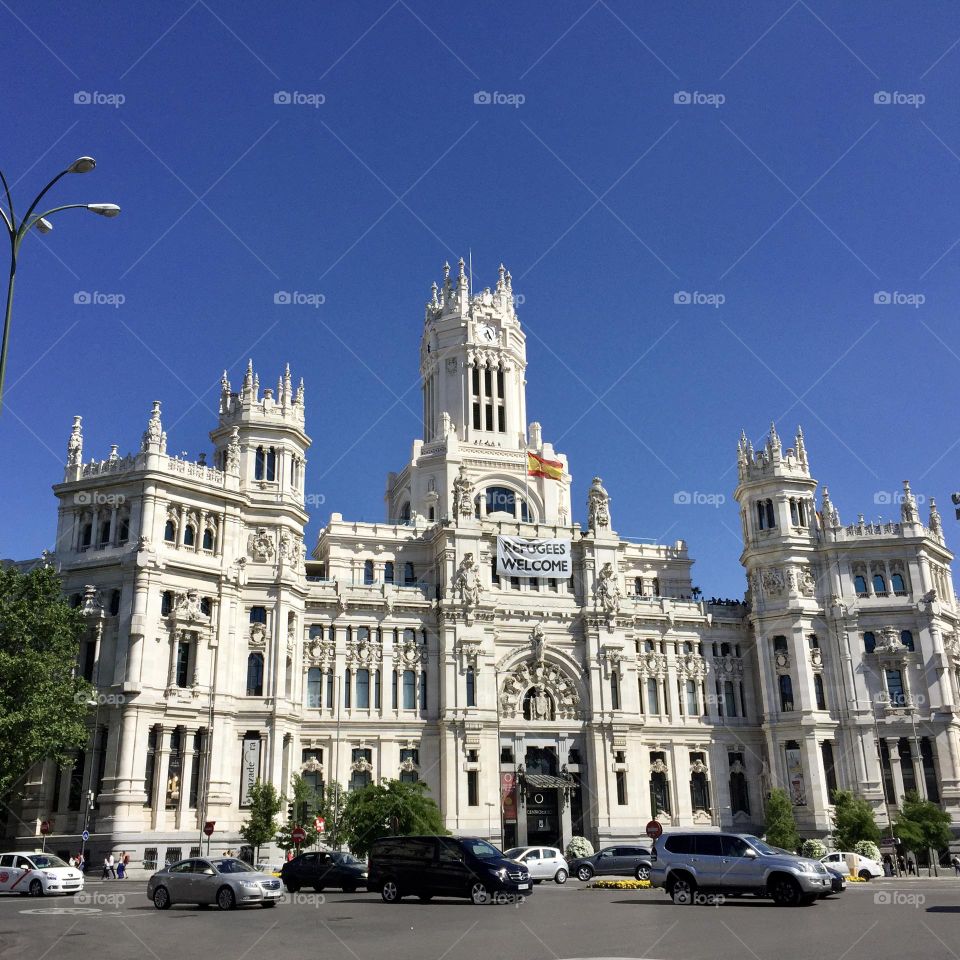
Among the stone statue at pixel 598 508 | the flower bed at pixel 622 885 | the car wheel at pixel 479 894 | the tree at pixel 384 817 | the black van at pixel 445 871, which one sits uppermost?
the stone statue at pixel 598 508

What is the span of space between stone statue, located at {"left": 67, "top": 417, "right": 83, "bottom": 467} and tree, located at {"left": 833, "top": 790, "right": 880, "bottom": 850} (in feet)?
174

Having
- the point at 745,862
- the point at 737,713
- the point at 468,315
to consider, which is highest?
the point at 468,315

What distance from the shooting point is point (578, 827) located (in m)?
70.1

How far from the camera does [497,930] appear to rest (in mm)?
22359

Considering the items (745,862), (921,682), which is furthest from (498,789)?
(745,862)

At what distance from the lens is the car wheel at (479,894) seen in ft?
96.2

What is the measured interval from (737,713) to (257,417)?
1695 inches

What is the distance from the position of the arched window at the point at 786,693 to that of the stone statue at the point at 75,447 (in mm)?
52241

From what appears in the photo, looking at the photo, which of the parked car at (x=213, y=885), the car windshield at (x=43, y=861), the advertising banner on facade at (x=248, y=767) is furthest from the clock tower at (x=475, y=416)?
the parked car at (x=213, y=885)

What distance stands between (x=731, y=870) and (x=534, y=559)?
4762cm

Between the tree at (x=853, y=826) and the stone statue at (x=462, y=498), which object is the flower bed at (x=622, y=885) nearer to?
the tree at (x=853, y=826)

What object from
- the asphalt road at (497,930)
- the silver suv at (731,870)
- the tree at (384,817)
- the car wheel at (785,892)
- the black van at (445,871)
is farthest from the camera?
the tree at (384,817)

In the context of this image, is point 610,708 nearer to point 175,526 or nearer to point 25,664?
point 175,526

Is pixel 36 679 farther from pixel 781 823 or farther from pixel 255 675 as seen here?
pixel 781 823
